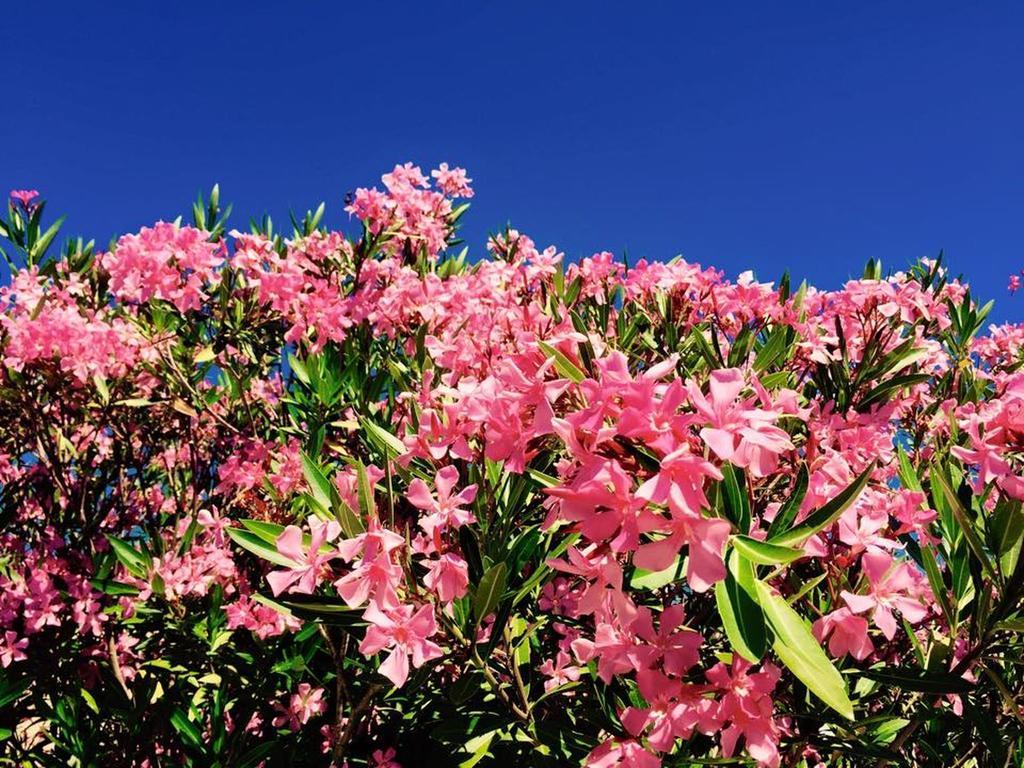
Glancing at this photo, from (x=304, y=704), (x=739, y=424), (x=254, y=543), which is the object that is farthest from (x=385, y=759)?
(x=739, y=424)

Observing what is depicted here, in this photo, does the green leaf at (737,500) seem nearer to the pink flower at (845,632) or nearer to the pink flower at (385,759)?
the pink flower at (845,632)

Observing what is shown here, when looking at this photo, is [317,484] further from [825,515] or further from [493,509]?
[825,515]

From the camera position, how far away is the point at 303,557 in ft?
3.98

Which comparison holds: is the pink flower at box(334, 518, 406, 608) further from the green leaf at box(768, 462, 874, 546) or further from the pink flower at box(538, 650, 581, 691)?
the pink flower at box(538, 650, 581, 691)

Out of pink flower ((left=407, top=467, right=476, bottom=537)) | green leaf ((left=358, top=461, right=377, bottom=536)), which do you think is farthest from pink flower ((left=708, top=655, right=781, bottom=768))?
green leaf ((left=358, top=461, right=377, bottom=536))

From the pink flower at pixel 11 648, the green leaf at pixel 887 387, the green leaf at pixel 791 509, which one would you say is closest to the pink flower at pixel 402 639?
the green leaf at pixel 791 509

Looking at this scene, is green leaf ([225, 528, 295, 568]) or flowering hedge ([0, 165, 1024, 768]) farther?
green leaf ([225, 528, 295, 568])

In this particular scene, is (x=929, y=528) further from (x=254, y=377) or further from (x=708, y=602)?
(x=254, y=377)

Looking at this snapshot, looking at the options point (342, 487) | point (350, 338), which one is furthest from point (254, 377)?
point (342, 487)

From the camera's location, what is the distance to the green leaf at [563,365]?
995mm

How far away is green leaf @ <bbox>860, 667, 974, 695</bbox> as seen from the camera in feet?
3.67

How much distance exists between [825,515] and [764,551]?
130mm

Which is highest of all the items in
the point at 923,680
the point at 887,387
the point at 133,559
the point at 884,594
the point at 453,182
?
the point at 453,182

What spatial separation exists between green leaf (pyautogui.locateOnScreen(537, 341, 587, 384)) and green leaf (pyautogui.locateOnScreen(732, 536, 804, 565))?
303 millimetres
